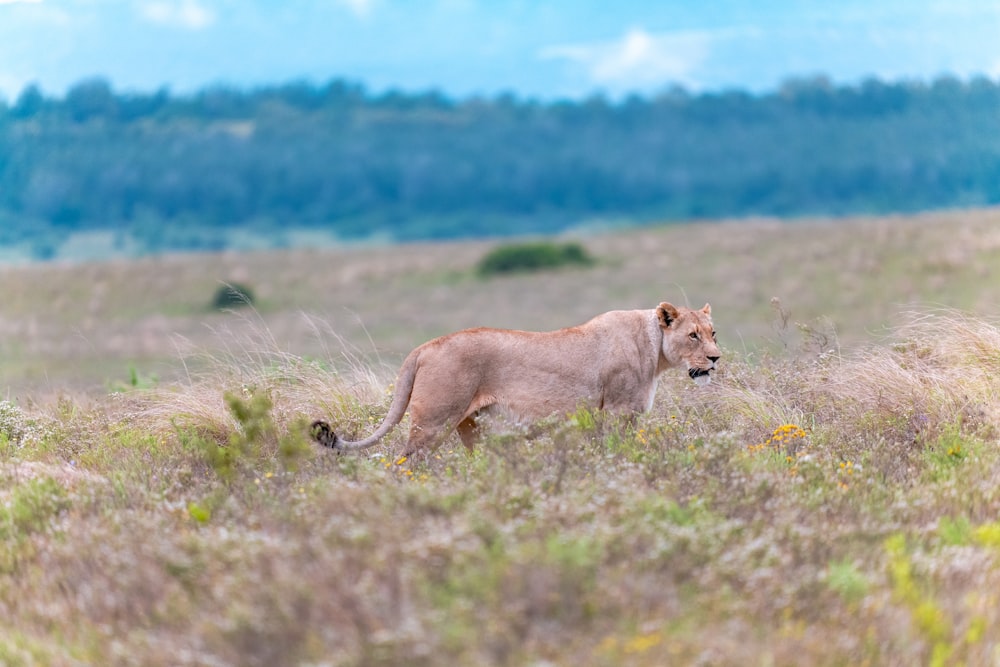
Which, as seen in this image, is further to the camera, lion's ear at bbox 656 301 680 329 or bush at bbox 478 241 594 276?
bush at bbox 478 241 594 276

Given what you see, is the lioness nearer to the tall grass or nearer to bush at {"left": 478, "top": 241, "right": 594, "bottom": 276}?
the tall grass

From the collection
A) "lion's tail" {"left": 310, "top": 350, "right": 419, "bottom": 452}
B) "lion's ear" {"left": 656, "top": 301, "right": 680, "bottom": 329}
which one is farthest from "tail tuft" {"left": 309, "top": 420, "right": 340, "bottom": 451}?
"lion's ear" {"left": 656, "top": 301, "right": 680, "bottom": 329}

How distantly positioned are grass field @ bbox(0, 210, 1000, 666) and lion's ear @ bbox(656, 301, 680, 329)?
2.63 ft

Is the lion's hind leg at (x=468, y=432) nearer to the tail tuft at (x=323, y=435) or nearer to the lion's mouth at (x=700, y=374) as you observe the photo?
the tail tuft at (x=323, y=435)

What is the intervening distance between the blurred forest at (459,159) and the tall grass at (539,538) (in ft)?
146

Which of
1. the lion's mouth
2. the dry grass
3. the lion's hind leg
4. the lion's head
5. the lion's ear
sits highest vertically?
the lion's ear

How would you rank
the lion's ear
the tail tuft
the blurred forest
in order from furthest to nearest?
the blurred forest < the lion's ear < the tail tuft

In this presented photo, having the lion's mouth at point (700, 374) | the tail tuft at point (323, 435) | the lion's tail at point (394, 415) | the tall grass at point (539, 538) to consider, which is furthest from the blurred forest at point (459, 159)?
the tail tuft at point (323, 435)

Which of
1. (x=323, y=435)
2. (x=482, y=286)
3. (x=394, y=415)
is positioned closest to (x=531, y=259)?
(x=482, y=286)

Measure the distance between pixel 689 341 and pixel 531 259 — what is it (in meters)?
45.0

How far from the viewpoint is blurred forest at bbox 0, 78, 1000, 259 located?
181 ft

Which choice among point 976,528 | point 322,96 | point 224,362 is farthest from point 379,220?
point 976,528

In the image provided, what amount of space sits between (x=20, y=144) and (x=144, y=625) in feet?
180

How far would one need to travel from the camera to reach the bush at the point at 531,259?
53.5 metres
